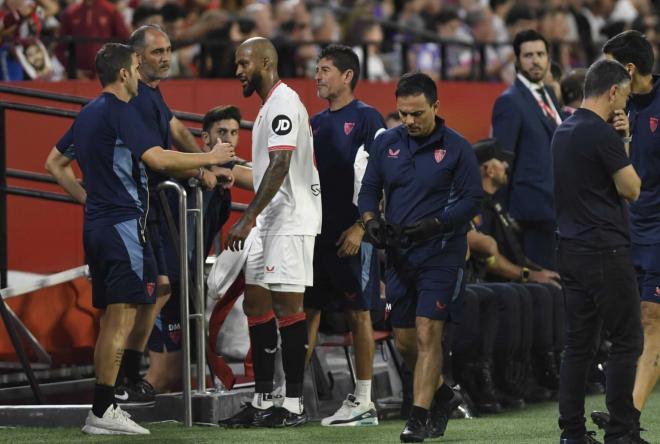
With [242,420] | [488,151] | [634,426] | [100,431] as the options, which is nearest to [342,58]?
[488,151]

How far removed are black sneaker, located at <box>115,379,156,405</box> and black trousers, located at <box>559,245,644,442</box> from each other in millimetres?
2682

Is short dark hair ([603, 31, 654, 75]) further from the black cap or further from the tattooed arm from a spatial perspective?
the black cap

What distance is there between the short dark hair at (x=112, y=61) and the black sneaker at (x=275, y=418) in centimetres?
199

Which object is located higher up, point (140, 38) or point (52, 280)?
point (140, 38)

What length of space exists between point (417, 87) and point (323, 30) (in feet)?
25.9

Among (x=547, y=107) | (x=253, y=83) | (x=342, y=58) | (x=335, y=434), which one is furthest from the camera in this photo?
(x=547, y=107)

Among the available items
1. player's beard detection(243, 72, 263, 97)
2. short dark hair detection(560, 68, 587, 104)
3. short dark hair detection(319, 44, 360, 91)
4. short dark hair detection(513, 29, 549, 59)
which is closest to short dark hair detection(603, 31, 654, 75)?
short dark hair detection(319, 44, 360, 91)

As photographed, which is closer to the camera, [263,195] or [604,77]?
[604,77]

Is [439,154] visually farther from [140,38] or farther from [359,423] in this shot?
[140,38]

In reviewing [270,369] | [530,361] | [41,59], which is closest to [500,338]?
[530,361]

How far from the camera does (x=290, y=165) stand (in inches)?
324

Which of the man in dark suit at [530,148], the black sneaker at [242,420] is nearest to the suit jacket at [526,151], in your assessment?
the man in dark suit at [530,148]

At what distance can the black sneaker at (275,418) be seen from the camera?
810 centimetres

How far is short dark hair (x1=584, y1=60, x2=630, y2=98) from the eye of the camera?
6.70 metres
